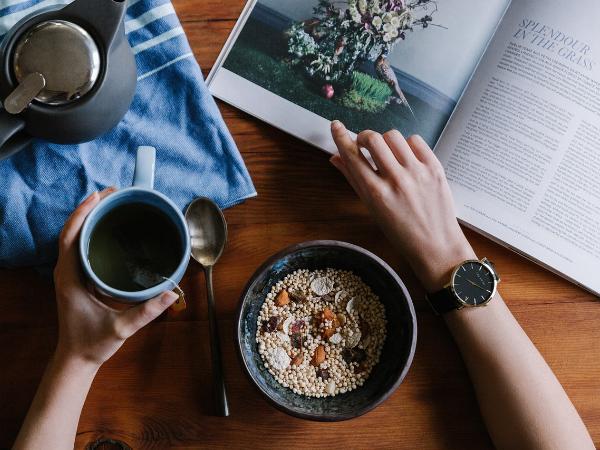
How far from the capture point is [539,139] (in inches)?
28.7

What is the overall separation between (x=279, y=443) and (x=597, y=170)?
519 millimetres

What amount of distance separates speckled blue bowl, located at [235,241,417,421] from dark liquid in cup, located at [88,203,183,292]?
94 mm

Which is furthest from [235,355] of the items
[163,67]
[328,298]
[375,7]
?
[375,7]

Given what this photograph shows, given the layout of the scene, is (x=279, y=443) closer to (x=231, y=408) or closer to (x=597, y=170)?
(x=231, y=408)

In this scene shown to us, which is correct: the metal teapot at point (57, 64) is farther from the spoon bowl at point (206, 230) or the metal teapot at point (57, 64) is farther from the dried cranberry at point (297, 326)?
the dried cranberry at point (297, 326)

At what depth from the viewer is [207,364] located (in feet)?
2.33

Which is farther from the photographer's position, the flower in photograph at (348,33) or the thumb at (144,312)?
the flower in photograph at (348,33)

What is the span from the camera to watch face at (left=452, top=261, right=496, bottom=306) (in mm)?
690

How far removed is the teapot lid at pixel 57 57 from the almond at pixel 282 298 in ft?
1.04

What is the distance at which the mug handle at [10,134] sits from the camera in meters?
0.57

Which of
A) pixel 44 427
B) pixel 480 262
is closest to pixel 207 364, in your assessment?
pixel 44 427

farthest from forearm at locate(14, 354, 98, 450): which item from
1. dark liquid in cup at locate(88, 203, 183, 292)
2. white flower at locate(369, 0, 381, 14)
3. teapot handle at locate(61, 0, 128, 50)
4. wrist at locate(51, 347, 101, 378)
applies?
white flower at locate(369, 0, 381, 14)

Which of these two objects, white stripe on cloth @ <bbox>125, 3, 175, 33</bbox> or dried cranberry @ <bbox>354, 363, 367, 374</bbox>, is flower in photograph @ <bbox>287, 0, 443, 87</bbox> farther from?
dried cranberry @ <bbox>354, 363, 367, 374</bbox>

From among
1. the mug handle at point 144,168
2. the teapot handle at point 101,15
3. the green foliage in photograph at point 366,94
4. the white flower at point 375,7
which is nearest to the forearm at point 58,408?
the mug handle at point 144,168
